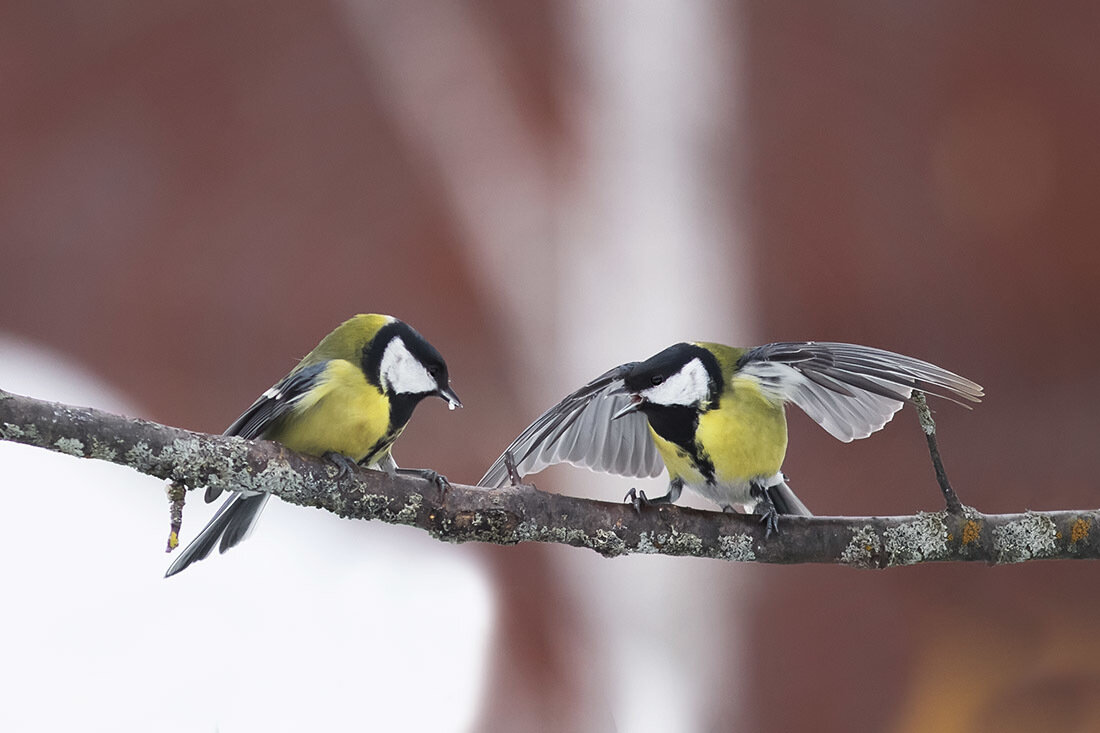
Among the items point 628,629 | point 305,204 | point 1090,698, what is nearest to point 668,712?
point 628,629

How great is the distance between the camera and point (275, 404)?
2.28ft

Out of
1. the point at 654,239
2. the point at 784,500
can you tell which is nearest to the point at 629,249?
the point at 654,239

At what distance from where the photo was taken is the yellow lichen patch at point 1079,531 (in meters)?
0.71

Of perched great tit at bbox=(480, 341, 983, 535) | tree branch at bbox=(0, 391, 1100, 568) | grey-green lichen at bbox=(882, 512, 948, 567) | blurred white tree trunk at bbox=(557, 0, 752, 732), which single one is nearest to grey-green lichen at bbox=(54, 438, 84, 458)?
tree branch at bbox=(0, 391, 1100, 568)

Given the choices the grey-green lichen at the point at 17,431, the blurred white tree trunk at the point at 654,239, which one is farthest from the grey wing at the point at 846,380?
the blurred white tree trunk at the point at 654,239

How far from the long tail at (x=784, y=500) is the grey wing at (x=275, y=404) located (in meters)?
0.39

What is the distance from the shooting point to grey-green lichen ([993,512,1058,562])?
0.70 meters

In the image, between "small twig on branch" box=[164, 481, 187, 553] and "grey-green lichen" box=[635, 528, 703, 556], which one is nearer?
"small twig on branch" box=[164, 481, 187, 553]

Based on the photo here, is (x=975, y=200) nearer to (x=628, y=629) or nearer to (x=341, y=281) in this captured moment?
(x=628, y=629)

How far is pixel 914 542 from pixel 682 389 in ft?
0.65

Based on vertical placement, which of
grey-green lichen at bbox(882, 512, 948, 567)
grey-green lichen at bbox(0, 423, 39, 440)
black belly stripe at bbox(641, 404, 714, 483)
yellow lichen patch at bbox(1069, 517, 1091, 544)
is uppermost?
grey-green lichen at bbox(0, 423, 39, 440)

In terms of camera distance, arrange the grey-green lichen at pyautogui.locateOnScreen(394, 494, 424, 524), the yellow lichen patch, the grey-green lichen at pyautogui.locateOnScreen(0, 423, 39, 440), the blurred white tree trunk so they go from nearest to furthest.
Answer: the grey-green lichen at pyautogui.locateOnScreen(0, 423, 39, 440) → the grey-green lichen at pyautogui.locateOnScreen(394, 494, 424, 524) → the yellow lichen patch → the blurred white tree trunk

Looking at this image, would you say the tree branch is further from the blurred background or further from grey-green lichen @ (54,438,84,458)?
the blurred background

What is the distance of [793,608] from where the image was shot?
58.0 inches
